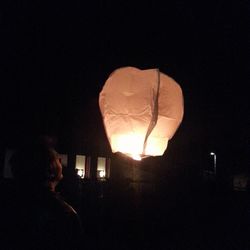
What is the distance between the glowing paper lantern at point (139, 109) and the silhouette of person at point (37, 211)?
1.12m

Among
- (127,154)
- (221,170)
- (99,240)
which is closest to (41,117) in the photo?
(99,240)

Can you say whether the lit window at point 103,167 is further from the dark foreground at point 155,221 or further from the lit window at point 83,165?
the dark foreground at point 155,221

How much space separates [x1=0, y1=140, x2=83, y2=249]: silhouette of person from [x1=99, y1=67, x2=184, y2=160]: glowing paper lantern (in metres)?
1.12

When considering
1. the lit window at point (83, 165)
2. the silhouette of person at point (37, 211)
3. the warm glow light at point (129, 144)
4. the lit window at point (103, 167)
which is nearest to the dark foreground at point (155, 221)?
the warm glow light at point (129, 144)

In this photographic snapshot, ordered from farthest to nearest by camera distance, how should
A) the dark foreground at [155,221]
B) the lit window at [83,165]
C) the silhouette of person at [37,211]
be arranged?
the lit window at [83,165], the dark foreground at [155,221], the silhouette of person at [37,211]

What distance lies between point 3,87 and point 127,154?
4542mm

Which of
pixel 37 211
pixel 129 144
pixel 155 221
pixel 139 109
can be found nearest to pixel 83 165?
pixel 155 221

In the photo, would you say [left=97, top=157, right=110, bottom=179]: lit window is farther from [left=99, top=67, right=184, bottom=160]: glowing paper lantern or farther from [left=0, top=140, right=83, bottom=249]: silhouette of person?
[left=0, top=140, right=83, bottom=249]: silhouette of person

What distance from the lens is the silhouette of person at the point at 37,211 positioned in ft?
5.63

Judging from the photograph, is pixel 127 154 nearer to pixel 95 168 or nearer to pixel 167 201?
pixel 167 201

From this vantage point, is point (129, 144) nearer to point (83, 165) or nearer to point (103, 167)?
point (83, 165)

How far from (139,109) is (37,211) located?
1.34 m

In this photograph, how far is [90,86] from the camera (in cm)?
695

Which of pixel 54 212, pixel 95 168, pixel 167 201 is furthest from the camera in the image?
pixel 95 168
